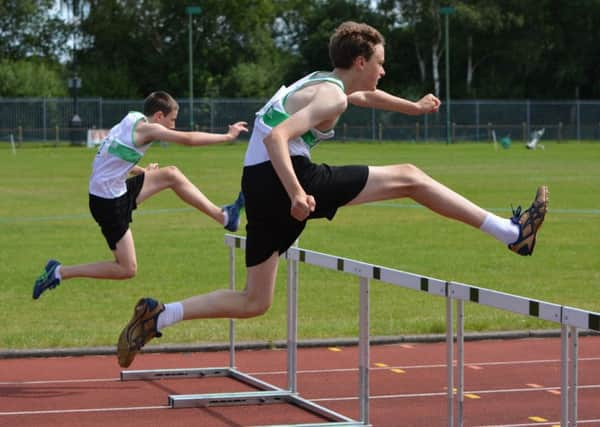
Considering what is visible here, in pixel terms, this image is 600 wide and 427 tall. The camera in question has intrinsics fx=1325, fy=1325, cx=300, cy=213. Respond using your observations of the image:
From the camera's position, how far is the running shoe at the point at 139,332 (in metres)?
7.39

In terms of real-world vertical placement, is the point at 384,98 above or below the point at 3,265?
above

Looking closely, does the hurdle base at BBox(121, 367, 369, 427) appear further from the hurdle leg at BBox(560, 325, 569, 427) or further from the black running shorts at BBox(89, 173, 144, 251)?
the hurdle leg at BBox(560, 325, 569, 427)

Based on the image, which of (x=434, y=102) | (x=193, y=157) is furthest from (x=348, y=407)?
(x=193, y=157)

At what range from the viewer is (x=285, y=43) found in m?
96.5

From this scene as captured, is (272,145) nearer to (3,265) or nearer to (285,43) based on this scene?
(3,265)

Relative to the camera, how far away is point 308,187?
702cm

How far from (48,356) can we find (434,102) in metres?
4.30

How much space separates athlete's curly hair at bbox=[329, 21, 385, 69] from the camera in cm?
702

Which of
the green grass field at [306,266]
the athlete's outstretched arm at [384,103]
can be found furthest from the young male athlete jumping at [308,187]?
the green grass field at [306,266]

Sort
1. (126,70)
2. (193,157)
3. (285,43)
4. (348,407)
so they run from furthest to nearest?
(285,43)
(126,70)
(193,157)
(348,407)

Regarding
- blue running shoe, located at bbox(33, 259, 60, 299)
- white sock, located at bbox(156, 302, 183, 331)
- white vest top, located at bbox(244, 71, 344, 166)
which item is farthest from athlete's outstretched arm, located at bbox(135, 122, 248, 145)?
white vest top, located at bbox(244, 71, 344, 166)

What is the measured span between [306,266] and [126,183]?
635 cm

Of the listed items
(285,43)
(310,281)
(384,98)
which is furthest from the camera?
(285,43)

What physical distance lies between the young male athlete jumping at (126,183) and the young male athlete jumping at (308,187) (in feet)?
8.94
